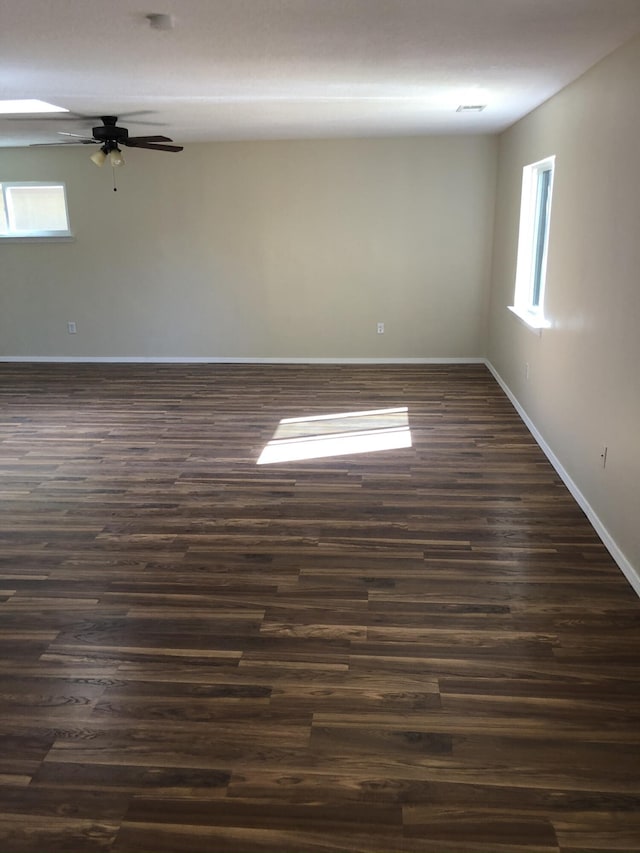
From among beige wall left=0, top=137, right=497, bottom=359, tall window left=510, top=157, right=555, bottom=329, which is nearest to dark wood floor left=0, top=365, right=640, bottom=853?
tall window left=510, top=157, right=555, bottom=329

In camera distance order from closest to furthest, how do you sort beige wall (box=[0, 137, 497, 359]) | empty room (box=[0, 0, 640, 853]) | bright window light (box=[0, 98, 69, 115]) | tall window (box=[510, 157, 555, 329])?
1. empty room (box=[0, 0, 640, 853])
2. bright window light (box=[0, 98, 69, 115])
3. tall window (box=[510, 157, 555, 329])
4. beige wall (box=[0, 137, 497, 359])

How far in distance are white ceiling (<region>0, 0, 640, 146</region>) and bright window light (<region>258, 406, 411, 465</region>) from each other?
229 cm

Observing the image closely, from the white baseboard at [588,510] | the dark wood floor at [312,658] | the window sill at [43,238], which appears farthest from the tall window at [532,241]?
the window sill at [43,238]

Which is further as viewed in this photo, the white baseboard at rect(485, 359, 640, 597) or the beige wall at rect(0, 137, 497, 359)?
the beige wall at rect(0, 137, 497, 359)

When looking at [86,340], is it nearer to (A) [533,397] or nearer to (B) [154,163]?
(B) [154,163]

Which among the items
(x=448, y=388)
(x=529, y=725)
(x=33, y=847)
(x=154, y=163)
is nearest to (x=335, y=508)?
(x=529, y=725)

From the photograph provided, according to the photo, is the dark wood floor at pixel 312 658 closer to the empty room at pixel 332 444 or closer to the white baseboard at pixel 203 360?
the empty room at pixel 332 444

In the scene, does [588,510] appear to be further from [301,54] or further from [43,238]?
[43,238]

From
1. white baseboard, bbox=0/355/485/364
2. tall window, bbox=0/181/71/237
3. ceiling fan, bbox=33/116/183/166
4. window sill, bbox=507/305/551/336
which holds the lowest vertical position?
white baseboard, bbox=0/355/485/364

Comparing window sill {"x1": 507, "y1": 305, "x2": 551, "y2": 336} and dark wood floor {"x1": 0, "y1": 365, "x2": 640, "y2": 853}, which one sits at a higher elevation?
window sill {"x1": 507, "y1": 305, "x2": 551, "y2": 336}

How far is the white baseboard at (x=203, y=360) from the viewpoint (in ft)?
24.4

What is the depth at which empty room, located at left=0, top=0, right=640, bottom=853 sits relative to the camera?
202 centimetres

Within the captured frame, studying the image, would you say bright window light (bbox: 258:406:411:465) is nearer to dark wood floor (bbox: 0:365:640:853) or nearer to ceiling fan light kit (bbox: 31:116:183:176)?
dark wood floor (bbox: 0:365:640:853)

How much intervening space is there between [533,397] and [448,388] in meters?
1.39
